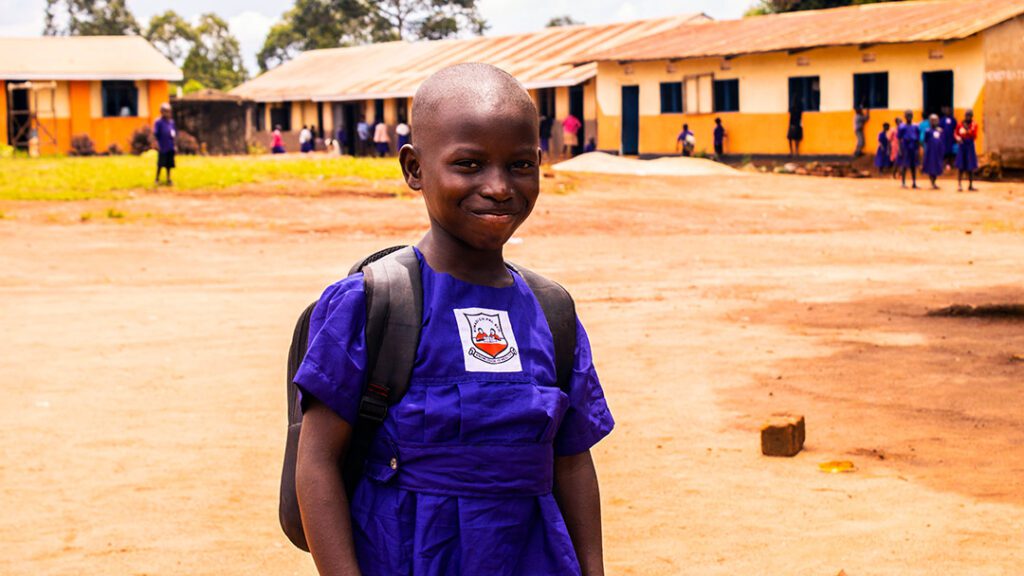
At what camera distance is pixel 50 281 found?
1436 cm

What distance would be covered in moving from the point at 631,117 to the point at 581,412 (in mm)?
35214

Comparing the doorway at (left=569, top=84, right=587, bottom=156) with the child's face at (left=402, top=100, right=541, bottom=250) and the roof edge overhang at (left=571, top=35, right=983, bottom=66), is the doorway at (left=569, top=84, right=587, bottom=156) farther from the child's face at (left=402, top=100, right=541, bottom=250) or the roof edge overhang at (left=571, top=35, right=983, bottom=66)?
the child's face at (left=402, top=100, right=541, bottom=250)

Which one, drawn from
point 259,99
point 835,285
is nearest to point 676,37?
point 259,99

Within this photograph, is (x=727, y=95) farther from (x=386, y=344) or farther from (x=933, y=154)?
(x=386, y=344)

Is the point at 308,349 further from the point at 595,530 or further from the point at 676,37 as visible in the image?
the point at 676,37

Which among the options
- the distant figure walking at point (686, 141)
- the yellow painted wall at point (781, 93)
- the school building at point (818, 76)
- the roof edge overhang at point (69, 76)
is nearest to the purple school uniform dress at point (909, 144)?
the school building at point (818, 76)

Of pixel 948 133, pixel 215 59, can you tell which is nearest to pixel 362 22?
pixel 215 59

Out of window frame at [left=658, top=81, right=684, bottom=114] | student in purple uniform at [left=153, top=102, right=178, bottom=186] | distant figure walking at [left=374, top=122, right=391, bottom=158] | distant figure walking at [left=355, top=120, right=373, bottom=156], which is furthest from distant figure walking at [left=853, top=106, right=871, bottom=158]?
distant figure walking at [left=355, top=120, right=373, bottom=156]

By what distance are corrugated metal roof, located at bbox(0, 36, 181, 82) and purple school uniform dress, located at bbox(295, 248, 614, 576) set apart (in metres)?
43.5

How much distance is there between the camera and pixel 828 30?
32.4 metres

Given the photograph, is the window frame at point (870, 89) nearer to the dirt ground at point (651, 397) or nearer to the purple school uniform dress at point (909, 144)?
the purple school uniform dress at point (909, 144)

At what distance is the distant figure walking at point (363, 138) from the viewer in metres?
45.3

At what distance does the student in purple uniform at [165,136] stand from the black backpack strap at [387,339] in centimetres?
2177

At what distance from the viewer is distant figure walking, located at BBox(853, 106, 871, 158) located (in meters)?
31.0
